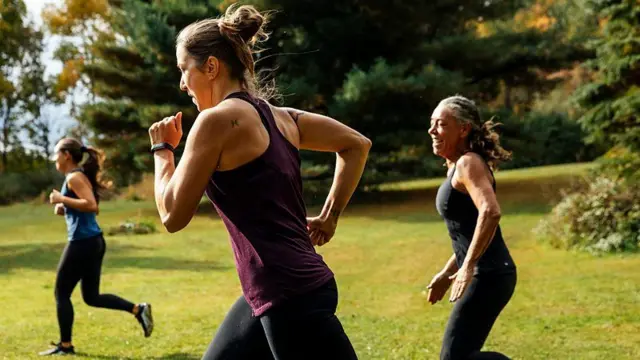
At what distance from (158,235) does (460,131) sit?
58.3 feet

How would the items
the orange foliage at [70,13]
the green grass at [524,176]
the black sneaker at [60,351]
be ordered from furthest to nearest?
the orange foliage at [70,13]
the green grass at [524,176]
the black sneaker at [60,351]

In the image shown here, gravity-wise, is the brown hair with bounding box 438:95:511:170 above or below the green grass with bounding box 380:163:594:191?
above

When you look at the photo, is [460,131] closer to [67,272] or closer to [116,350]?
[67,272]

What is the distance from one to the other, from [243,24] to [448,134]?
6.61ft

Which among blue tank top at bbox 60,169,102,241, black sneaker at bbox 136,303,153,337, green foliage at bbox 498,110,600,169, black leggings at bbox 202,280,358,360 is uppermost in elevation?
black leggings at bbox 202,280,358,360

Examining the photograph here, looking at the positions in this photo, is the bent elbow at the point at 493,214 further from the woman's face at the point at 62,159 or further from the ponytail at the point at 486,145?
the woman's face at the point at 62,159

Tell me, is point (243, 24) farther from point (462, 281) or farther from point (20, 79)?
point (20, 79)

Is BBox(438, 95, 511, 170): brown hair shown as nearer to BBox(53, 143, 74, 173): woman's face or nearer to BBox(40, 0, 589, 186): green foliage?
BBox(53, 143, 74, 173): woman's face

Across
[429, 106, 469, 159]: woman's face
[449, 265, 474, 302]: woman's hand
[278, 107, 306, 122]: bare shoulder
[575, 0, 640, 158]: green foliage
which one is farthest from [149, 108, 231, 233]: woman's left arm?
[575, 0, 640, 158]: green foliage

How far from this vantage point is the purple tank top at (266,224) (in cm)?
297

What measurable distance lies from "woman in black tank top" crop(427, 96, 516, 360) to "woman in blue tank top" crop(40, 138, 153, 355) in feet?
12.0

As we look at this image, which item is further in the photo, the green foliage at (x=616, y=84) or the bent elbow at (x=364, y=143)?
the green foliage at (x=616, y=84)

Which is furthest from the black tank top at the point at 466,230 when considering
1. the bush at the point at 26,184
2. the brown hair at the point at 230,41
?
the bush at the point at 26,184

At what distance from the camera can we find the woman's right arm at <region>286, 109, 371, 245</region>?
3426mm
